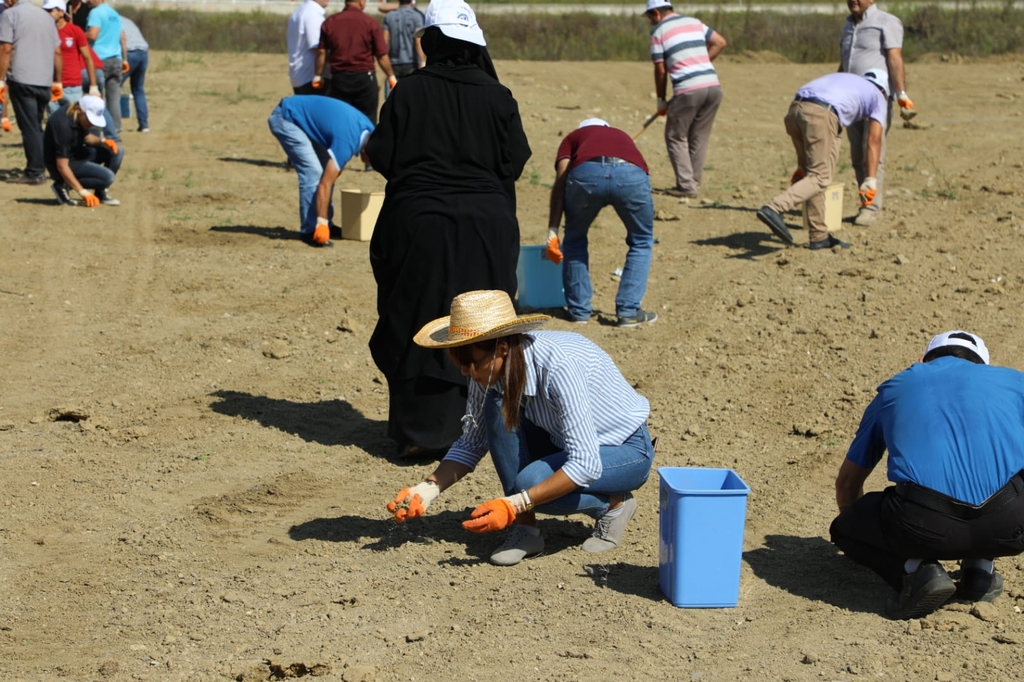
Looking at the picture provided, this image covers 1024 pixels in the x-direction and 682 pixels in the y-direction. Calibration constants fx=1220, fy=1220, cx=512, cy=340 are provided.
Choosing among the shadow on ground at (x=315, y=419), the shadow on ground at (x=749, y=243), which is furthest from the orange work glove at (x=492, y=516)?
the shadow on ground at (x=749, y=243)

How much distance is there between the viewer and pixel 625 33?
28.0m

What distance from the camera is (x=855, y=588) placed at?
4715mm

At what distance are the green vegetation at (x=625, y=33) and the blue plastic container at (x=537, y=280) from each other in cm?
1643

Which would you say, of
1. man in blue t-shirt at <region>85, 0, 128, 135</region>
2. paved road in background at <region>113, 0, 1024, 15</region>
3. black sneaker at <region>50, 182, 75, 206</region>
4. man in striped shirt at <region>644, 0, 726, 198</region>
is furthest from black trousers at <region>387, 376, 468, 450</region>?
paved road in background at <region>113, 0, 1024, 15</region>

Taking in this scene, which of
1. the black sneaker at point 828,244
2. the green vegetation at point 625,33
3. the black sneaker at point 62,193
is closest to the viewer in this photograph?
the black sneaker at point 828,244

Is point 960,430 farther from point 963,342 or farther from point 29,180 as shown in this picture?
point 29,180

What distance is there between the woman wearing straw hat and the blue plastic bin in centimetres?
175

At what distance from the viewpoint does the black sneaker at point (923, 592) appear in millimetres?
4273

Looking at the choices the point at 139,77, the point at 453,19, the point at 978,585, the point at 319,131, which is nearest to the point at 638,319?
the point at 319,131

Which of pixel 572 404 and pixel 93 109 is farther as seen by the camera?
pixel 93 109

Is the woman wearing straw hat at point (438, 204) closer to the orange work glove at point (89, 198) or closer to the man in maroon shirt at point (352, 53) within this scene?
the man in maroon shirt at point (352, 53)

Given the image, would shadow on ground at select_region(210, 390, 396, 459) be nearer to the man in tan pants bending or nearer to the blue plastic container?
the blue plastic container

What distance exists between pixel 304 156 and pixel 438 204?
439cm

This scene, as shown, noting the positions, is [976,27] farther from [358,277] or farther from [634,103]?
[358,277]
